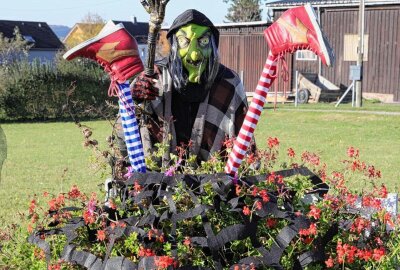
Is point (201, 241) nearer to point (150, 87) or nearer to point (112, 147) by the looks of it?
point (112, 147)

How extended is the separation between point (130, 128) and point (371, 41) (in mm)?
25413

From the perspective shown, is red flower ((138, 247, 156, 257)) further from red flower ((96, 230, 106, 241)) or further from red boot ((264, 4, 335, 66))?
red boot ((264, 4, 335, 66))

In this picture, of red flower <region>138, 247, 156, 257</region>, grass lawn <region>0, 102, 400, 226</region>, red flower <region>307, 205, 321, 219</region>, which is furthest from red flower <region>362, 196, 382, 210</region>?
grass lawn <region>0, 102, 400, 226</region>

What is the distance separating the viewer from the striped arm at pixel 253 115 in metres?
2.37

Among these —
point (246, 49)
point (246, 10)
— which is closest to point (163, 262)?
point (246, 49)

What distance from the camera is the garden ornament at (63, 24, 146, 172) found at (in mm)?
2393

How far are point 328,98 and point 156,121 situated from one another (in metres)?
23.5

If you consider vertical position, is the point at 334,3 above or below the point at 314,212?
above

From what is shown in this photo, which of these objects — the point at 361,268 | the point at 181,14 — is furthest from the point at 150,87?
the point at 361,268

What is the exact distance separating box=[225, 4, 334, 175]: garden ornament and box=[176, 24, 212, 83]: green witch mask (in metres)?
0.75

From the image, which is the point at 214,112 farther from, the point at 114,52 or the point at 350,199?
the point at 350,199

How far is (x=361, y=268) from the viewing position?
7.00ft

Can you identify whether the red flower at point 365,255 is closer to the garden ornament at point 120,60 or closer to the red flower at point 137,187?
the red flower at point 137,187

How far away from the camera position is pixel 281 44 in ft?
7.70
